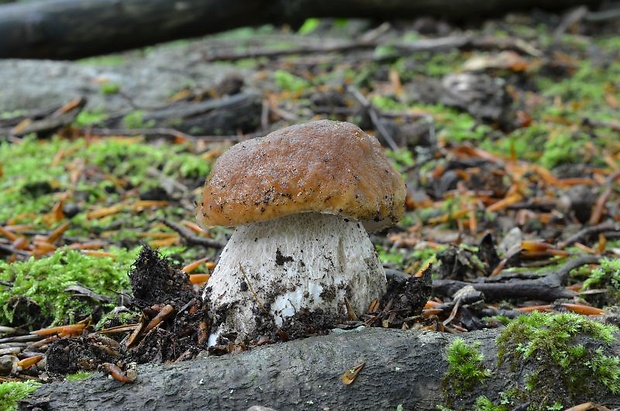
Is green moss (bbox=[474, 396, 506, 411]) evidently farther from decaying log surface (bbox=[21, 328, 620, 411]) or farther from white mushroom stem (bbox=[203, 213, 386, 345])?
white mushroom stem (bbox=[203, 213, 386, 345])

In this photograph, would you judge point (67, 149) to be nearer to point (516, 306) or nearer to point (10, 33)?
point (10, 33)

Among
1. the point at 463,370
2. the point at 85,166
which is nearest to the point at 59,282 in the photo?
the point at 463,370

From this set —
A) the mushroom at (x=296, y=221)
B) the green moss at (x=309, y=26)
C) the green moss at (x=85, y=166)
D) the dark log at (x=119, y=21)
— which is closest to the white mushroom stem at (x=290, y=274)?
the mushroom at (x=296, y=221)

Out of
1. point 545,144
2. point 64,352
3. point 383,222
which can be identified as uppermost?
point 383,222

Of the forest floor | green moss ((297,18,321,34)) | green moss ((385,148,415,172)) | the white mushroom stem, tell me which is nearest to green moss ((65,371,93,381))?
the forest floor

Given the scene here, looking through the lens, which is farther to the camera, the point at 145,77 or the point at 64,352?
the point at 145,77

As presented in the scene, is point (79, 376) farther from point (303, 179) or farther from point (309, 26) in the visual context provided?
point (309, 26)

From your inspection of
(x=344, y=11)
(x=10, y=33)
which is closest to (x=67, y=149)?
(x=10, y=33)
